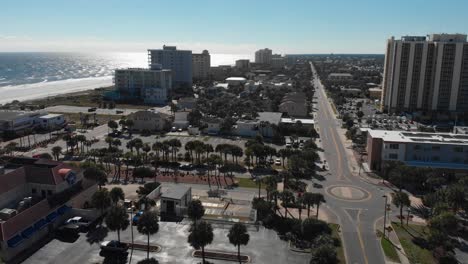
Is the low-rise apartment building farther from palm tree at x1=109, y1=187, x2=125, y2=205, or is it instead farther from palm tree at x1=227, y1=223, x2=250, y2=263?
palm tree at x1=227, y1=223, x2=250, y2=263

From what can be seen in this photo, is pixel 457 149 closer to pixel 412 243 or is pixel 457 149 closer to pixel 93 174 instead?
pixel 412 243

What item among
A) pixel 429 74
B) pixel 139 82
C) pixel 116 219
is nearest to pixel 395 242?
pixel 116 219

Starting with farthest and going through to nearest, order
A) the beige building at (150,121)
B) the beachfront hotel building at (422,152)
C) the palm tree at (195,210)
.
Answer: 1. the beige building at (150,121)
2. the beachfront hotel building at (422,152)
3. the palm tree at (195,210)

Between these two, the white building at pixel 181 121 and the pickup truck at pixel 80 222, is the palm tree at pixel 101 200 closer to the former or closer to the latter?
the pickup truck at pixel 80 222

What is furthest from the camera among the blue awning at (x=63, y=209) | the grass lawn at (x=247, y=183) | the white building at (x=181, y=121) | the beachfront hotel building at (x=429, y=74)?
the beachfront hotel building at (x=429, y=74)

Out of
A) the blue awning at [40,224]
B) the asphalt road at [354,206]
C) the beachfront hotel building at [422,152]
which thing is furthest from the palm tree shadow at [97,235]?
the beachfront hotel building at [422,152]

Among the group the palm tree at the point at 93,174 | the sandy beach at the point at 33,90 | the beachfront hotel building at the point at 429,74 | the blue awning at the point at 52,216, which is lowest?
the blue awning at the point at 52,216

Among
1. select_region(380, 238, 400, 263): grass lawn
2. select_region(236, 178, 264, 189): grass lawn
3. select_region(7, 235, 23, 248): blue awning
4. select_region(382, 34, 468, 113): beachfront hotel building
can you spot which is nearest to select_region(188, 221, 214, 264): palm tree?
select_region(7, 235, 23, 248): blue awning
